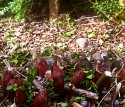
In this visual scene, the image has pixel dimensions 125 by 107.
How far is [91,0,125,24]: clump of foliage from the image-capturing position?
4887 millimetres

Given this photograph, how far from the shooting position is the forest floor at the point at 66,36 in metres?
4.24

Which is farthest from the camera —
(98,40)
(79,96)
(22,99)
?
(98,40)

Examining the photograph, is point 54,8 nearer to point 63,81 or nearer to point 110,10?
point 110,10

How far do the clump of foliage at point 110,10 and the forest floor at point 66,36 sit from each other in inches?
4.4

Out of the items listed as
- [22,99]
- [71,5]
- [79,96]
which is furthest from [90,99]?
[71,5]

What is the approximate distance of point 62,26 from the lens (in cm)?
511

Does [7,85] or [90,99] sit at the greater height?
[7,85]

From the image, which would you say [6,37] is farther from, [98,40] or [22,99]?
[22,99]

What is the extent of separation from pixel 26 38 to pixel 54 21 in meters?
0.68

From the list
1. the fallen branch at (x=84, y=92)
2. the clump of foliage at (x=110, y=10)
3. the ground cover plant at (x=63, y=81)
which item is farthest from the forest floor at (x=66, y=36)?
the fallen branch at (x=84, y=92)

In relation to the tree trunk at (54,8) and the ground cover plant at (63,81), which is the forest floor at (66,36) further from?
the ground cover plant at (63,81)

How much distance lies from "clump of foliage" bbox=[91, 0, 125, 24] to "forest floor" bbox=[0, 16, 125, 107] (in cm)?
11

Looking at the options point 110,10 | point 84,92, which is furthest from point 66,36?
point 84,92

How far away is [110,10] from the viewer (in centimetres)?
500
